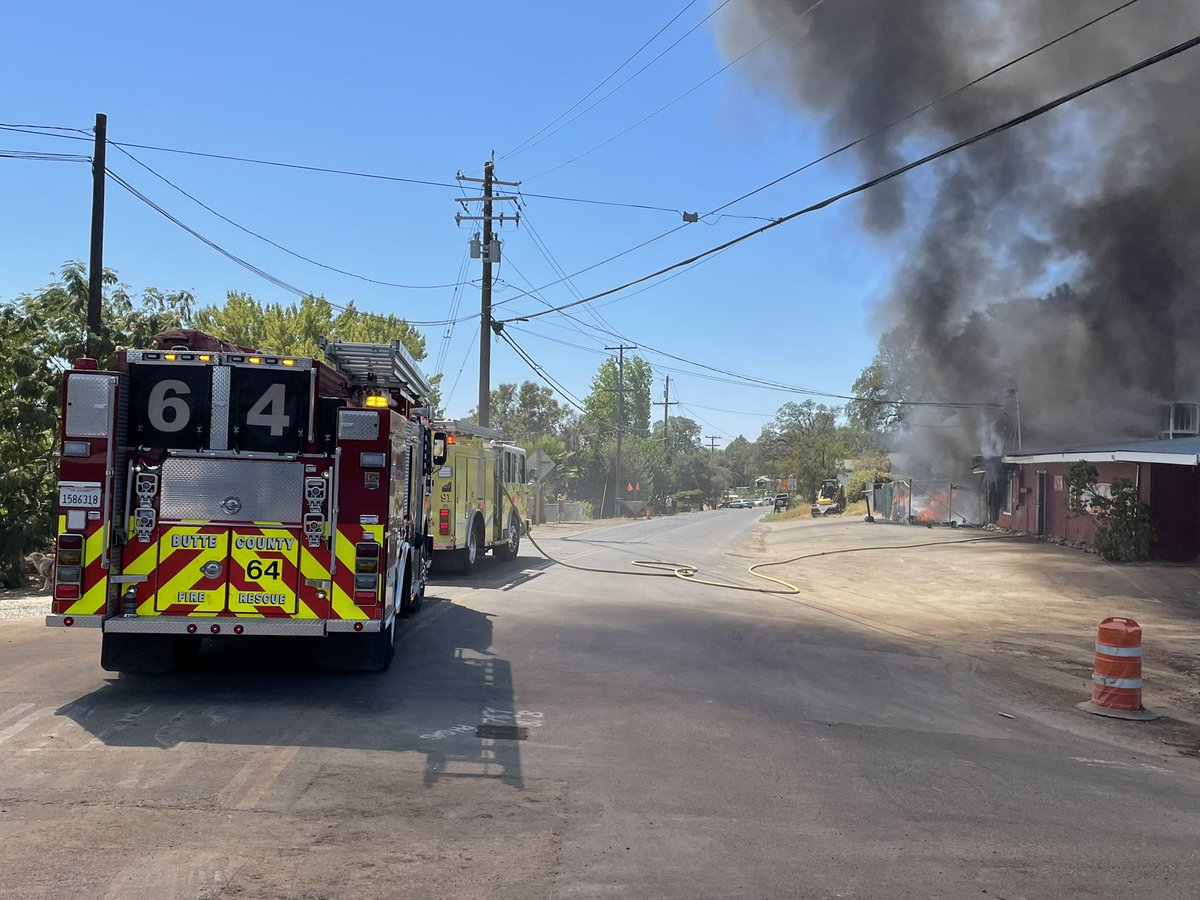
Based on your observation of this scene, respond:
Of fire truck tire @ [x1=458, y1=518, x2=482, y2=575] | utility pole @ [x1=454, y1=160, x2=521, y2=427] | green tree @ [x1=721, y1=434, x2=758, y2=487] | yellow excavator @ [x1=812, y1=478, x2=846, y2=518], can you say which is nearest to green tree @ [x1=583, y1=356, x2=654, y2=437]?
yellow excavator @ [x1=812, y1=478, x2=846, y2=518]

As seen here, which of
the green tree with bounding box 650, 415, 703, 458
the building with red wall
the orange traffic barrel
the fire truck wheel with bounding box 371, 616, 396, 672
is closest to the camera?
the fire truck wheel with bounding box 371, 616, 396, 672

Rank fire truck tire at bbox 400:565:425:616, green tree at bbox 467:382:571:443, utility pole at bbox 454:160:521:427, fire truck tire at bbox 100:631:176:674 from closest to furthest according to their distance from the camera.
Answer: fire truck tire at bbox 100:631:176:674
fire truck tire at bbox 400:565:425:616
utility pole at bbox 454:160:521:427
green tree at bbox 467:382:571:443

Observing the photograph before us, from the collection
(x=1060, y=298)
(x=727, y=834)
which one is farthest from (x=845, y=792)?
(x=1060, y=298)

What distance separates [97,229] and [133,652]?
11.8 metres

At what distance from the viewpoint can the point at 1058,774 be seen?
20.9ft

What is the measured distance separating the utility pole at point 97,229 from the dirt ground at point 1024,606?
42.3 feet

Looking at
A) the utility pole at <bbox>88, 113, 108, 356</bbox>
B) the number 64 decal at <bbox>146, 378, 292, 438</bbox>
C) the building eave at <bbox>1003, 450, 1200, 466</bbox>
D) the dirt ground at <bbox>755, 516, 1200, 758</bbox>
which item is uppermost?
the utility pole at <bbox>88, 113, 108, 356</bbox>

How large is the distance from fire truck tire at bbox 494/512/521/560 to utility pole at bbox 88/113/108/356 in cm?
820

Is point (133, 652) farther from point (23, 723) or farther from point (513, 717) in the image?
point (513, 717)

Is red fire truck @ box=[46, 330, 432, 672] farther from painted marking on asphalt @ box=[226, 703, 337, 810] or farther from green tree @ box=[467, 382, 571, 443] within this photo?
green tree @ box=[467, 382, 571, 443]

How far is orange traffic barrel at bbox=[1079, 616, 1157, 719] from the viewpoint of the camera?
27.9 feet

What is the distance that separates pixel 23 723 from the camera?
6.31 m

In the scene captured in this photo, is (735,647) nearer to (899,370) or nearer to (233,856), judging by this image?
(233,856)

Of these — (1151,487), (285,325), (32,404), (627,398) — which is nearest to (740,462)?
(627,398)
